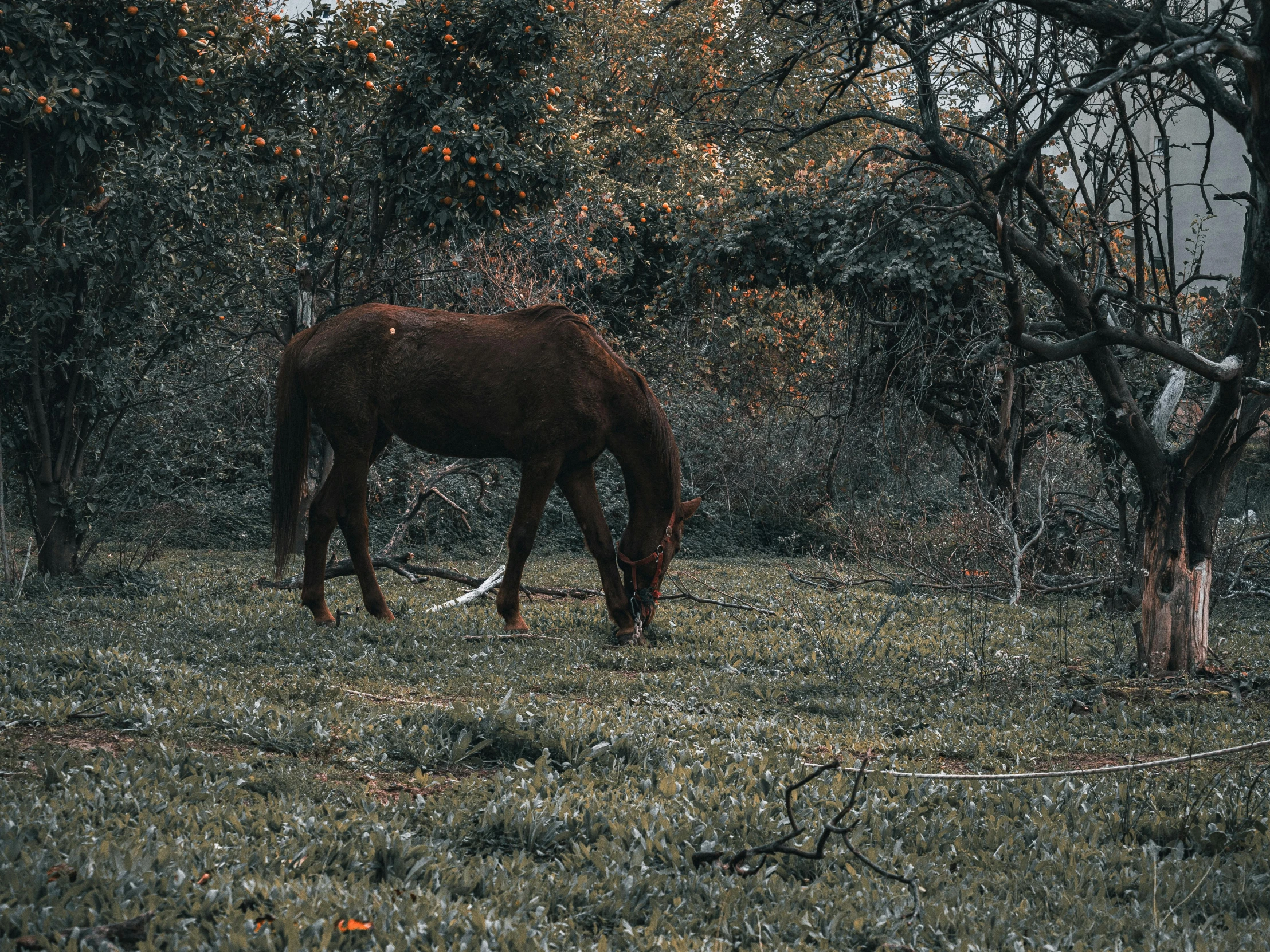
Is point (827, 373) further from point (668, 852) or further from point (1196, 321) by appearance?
point (668, 852)

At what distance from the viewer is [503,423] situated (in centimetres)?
874

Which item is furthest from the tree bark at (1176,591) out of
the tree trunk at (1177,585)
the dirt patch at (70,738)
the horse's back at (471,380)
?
the dirt patch at (70,738)

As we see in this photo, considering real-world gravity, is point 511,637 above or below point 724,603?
below

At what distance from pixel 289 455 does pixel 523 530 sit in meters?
2.15

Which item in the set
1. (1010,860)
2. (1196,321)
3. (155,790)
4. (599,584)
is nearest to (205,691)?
(155,790)

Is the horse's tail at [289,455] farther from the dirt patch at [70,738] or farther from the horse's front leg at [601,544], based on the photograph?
the dirt patch at [70,738]

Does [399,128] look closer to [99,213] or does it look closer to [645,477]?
[99,213]

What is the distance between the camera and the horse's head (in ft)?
28.1

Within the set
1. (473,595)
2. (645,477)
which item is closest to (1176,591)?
(645,477)

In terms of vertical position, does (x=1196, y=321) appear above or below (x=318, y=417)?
above

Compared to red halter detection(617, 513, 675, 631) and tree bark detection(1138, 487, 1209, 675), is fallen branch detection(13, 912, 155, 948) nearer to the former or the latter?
red halter detection(617, 513, 675, 631)

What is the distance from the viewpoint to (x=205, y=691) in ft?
19.4

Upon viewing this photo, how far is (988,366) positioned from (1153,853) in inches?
413

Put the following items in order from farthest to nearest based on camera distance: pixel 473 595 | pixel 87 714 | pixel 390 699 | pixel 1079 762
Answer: pixel 473 595, pixel 390 699, pixel 1079 762, pixel 87 714
